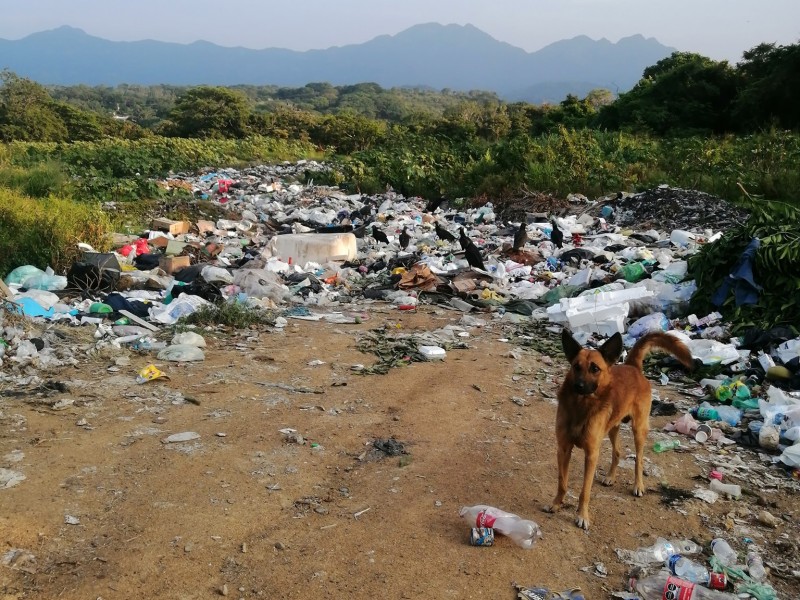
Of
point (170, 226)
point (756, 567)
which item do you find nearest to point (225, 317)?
point (756, 567)

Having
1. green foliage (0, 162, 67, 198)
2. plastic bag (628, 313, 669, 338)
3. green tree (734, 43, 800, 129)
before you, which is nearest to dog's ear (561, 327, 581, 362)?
plastic bag (628, 313, 669, 338)

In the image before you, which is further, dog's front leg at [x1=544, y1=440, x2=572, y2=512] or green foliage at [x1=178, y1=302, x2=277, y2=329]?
green foliage at [x1=178, y1=302, x2=277, y2=329]

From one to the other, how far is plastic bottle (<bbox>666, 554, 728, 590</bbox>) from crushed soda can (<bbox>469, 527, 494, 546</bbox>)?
0.66m

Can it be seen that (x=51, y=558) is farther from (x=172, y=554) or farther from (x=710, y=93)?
(x=710, y=93)

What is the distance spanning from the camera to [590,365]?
2.43 meters

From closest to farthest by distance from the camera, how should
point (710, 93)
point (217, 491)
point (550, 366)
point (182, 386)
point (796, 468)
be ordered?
point (217, 491), point (796, 468), point (182, 386), point (550, 366), point (710, 93)

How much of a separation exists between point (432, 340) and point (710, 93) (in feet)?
63.2

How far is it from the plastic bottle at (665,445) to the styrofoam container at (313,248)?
5.46 metres

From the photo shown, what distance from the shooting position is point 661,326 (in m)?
5.23

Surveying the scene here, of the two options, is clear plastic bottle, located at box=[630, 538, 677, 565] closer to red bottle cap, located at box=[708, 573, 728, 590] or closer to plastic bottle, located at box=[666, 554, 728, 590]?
plastic bottle, located at box=[666, 554, 728, 590]

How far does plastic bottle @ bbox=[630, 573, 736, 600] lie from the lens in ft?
7.12

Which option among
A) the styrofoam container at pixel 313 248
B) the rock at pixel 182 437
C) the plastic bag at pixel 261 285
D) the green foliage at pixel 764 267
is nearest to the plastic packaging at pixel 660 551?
the rock at pixel 182 437

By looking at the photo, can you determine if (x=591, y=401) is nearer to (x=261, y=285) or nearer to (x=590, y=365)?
(x=590, y=365)

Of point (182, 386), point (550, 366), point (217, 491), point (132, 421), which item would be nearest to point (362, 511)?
point (217, 491)
